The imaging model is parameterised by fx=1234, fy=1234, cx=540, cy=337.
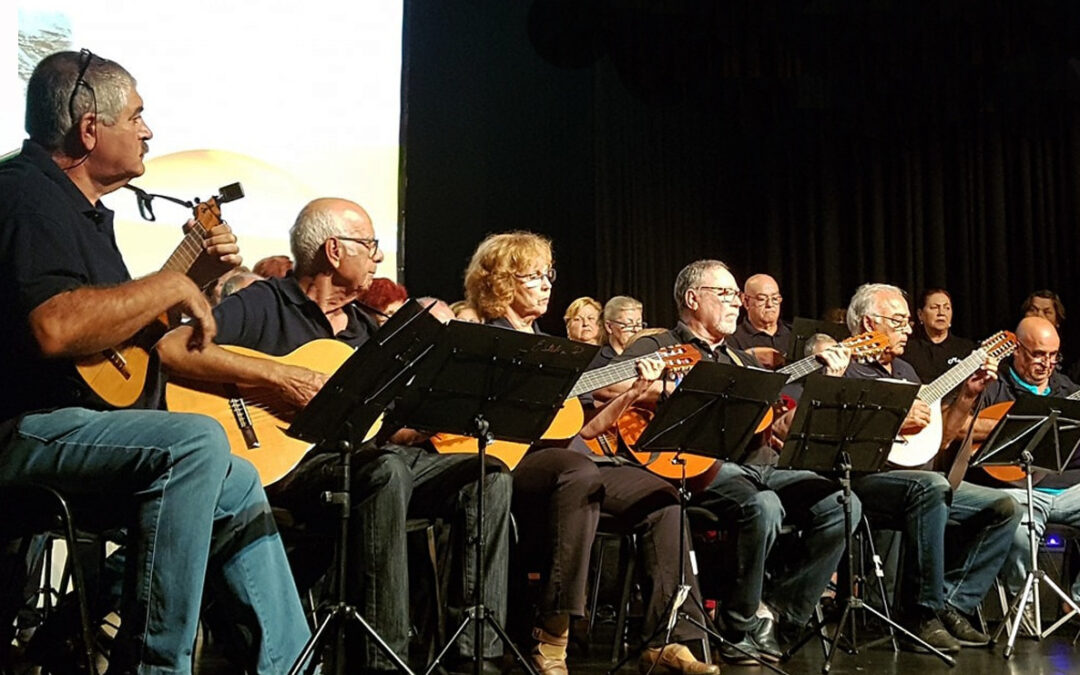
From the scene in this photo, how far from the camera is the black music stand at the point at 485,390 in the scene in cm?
357

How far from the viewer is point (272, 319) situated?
3.96 m

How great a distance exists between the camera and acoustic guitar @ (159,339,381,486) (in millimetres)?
3521

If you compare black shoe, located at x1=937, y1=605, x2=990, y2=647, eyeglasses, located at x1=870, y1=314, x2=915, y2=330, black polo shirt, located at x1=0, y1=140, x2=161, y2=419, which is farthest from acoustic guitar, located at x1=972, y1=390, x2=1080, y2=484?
black polo shirt, located at x1=0, y1=140, x2=161, y2=419

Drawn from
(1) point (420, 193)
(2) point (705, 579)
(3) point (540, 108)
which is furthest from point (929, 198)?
(2) point (705, 579)

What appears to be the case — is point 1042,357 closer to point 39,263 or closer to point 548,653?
point 548,653

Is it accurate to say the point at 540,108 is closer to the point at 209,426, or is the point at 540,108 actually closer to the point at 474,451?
the point at 474,451

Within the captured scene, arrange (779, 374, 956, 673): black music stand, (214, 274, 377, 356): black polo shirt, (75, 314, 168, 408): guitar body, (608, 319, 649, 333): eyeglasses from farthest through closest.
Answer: (608, 319, 649, 333): eyeglasses < (779, 374, 956, 673): black music stand < (214, 274, 377, 356): black polo shirt < (75, 314, 168, 408): guitar body

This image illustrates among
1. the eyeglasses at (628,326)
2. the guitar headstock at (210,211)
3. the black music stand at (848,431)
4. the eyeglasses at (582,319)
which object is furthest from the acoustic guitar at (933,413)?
the guitar headstock at (210,211)

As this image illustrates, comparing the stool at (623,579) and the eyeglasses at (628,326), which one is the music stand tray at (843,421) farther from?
the eyeglasses at (628,326)

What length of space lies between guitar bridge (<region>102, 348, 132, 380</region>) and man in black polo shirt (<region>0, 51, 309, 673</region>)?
0.10 feet

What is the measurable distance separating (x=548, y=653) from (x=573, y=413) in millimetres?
948

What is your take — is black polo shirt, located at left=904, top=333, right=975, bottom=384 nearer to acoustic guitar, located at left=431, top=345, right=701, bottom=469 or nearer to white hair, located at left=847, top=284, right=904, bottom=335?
white hair, located at left=847, top=284, right=904, bottom=335

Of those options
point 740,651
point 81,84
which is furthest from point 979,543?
point 81,84

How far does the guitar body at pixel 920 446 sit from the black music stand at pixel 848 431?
0.94 metres
